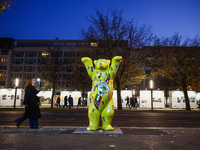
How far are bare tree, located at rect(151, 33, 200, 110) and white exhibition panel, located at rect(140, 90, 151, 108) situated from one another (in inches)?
111

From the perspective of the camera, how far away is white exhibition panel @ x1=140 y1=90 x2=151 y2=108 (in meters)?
25.3

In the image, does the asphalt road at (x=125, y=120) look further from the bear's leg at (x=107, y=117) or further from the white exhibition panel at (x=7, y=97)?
the white exhibition panel at (x=7, y=97)

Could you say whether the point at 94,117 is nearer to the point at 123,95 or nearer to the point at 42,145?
the point at 42,145

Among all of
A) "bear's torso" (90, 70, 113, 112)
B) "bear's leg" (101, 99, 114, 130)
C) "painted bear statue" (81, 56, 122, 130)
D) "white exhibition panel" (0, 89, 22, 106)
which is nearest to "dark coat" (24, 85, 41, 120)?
"painted bear statue" (81, 56, 122, 130)

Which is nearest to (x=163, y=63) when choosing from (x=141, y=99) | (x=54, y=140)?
(x=141, y=99)

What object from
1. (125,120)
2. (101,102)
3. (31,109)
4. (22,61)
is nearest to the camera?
(101,102)

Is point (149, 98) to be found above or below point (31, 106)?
above

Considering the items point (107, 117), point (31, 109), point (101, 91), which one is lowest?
point (107, 117)

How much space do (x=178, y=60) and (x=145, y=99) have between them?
6.93 meters

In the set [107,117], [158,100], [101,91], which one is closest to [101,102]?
[101,91]

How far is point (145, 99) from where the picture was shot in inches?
1019

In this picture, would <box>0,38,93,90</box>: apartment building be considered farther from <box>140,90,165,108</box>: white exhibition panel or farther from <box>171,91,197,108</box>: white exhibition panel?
<box>171,91,197,108</box>: white exhibition panel

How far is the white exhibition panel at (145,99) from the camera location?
2528 cm

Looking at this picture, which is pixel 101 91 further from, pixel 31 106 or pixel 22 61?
pixel 22 61
